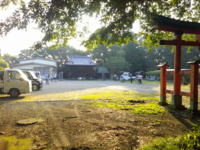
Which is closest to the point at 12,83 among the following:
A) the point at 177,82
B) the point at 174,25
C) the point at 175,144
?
the point at 177,82

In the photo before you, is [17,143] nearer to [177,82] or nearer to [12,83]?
[177,82]

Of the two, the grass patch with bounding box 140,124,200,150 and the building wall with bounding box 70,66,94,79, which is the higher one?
the building wall with bounding box 70,66,94,79

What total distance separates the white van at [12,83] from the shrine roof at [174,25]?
7482mm

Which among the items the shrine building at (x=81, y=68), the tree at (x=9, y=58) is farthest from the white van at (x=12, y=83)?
the tree at (x=9, y=58)

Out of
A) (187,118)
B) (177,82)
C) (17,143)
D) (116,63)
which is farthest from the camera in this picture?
(116,63)

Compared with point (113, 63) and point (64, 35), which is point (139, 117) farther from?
point (113, 63)

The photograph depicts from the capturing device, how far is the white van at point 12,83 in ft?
28.1

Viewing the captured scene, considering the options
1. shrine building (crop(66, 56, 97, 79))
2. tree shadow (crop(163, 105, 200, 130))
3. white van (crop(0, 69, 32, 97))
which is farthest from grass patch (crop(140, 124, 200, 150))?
shrine building (crop(66, 56, 97, 79))

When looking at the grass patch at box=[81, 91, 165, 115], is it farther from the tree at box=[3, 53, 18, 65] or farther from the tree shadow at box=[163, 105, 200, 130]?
the tree at box=[3, 53, 18, 65]

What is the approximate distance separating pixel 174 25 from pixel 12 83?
27.9ft

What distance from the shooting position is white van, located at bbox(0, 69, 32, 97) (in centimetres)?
857

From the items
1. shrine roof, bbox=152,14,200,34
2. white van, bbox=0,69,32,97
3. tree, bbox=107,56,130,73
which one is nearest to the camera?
shrine roof, bbox=152,14,200,34

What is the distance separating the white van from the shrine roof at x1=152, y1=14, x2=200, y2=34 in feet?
24.5

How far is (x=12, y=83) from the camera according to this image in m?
8.70
